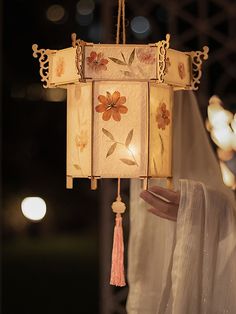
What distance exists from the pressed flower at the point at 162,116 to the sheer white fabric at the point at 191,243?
20 cm

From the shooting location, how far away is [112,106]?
2.13 metres

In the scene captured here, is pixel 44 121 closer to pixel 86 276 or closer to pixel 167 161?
pixel 86 276

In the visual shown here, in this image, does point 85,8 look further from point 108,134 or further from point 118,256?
point 108,134

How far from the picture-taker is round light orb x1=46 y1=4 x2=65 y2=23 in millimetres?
9703

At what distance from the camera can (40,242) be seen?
13734 mm

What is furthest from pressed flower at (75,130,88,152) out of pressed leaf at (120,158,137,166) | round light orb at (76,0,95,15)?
round light orb at (76,0,95,15)

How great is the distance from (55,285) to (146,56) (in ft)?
27.1

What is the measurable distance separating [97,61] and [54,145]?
11345 millimetres

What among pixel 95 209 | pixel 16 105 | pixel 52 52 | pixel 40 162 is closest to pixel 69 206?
pixel 95 209

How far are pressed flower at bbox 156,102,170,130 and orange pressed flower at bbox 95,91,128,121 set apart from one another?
10 centimetres

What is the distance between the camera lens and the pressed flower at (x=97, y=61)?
212cm

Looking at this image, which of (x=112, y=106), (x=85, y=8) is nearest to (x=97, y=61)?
(x=112, y=106)

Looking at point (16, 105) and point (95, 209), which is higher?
point (16, 105)

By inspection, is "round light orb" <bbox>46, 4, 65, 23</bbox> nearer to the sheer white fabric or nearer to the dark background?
the dark background
